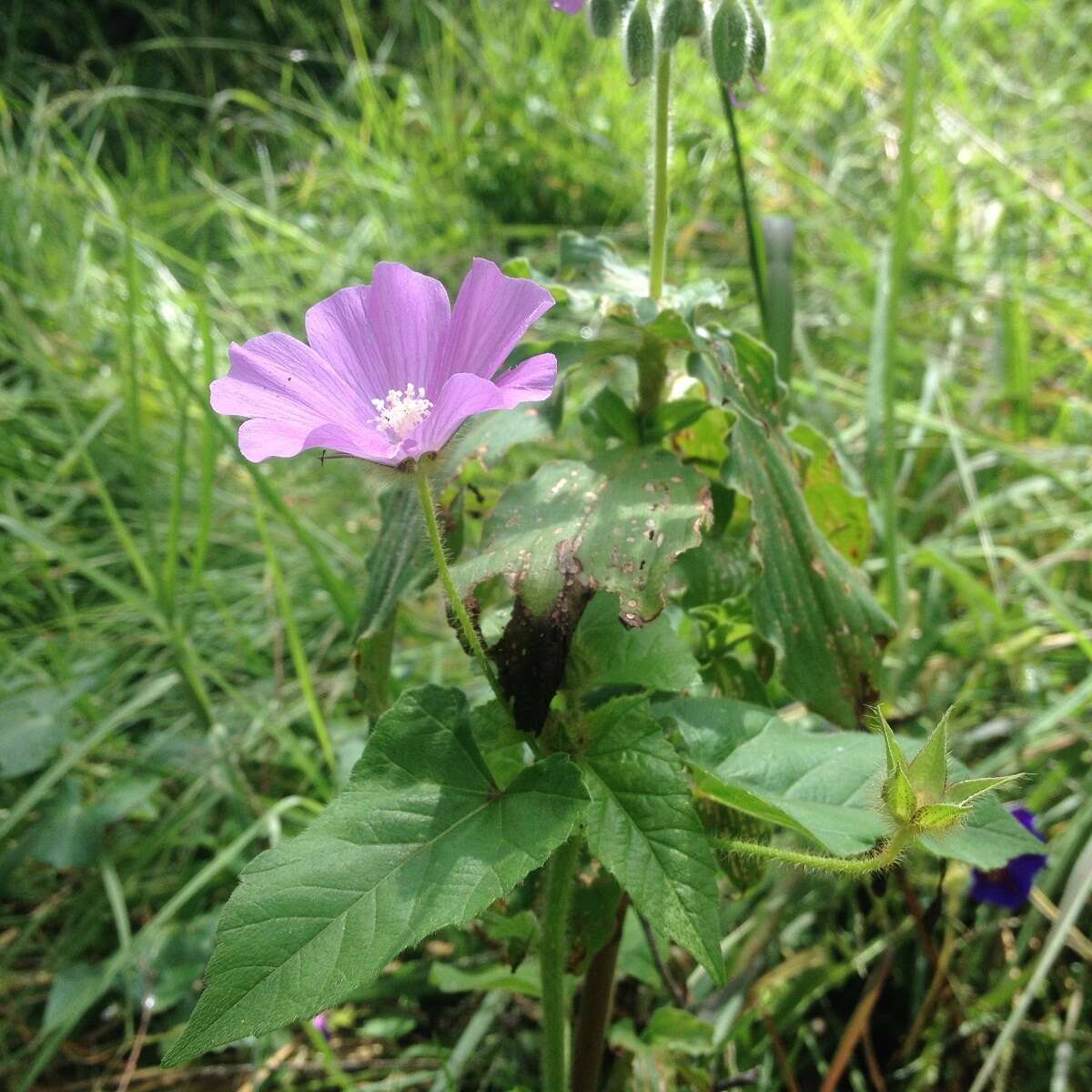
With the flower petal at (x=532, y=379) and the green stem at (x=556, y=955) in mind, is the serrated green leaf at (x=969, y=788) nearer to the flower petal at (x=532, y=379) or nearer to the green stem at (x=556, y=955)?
the green stem at (x=556, y=955)

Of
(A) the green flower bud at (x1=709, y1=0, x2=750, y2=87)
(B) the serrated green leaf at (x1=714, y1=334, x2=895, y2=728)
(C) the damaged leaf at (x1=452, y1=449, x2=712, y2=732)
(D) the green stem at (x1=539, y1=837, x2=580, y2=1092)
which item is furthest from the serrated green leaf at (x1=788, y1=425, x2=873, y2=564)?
(D) the green stem at (x1=539, y1=837, x2=580, y2=1092)

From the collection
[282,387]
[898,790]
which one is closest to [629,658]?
[898,790]

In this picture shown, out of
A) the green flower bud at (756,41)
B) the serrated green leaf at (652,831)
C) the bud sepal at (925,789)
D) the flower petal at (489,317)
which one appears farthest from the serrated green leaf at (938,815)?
the green flower bud at (756,41)

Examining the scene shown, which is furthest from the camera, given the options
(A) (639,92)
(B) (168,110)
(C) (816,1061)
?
(B) (168,110)

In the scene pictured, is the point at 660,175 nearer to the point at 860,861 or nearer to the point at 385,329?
the point at 385,329

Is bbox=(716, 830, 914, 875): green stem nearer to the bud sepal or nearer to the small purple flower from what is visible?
the bud sepal

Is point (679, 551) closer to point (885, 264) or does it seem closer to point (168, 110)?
point (885, 264)

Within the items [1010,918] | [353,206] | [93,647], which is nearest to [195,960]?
[93,647]
